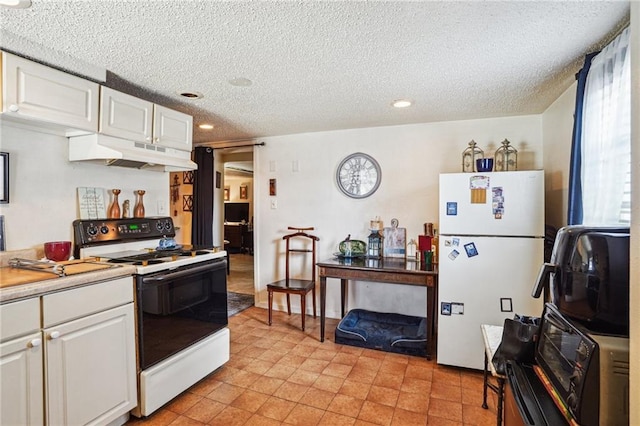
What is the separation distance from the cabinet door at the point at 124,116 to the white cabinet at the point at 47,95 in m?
0.05

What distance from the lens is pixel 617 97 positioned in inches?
61.4

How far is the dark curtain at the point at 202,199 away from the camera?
4461 millimetres

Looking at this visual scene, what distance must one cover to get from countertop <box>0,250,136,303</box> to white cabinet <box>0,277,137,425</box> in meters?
0.03

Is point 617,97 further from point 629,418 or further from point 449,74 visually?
point 629,418

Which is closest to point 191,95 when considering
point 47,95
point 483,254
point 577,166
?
point 47,95

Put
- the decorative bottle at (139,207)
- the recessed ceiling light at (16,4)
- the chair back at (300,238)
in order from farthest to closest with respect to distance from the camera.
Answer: the chair back at (300,238), the decorative bottle at (139,207), the recessed ceiling light at (16,4)

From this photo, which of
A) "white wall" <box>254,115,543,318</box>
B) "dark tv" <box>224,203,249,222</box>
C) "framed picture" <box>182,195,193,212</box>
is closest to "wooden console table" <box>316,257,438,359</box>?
"white wall" <box>254,115,543,318</box>

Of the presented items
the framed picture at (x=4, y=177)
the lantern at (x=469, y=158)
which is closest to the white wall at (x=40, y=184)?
the framed picture at (x=4, y=177)

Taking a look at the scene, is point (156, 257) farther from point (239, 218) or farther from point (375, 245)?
point (239, 218)

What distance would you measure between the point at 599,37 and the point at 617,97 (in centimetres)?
32

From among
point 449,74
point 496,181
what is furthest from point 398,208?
point 449,74

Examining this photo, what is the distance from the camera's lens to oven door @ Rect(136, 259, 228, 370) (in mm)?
1951

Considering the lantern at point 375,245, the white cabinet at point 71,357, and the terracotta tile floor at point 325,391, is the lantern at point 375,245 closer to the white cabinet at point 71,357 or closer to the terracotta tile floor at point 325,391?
the terracotta tile floor at point 325,391

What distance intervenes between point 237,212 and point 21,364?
8.18m
